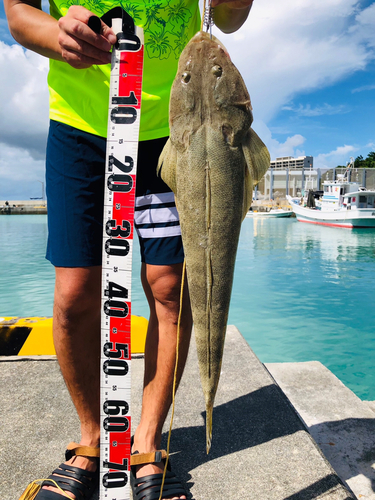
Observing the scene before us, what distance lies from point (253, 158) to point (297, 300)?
1016 centimetres

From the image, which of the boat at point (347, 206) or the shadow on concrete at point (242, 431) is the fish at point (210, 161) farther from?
the boat at point (347, 206)

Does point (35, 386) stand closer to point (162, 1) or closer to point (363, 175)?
point (162, 1)

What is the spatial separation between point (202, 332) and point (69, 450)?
39.4 inches

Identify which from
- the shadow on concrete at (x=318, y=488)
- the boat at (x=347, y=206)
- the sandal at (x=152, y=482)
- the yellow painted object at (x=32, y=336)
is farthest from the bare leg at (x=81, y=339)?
the boat at (x=347, y=206)

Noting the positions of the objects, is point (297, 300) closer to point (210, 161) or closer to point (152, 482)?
point (152, 482)

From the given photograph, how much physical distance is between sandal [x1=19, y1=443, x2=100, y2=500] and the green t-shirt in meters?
1.43

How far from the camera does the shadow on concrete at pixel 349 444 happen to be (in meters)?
2.04

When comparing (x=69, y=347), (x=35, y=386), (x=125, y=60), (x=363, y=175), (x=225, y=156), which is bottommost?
(x=35, y=386)

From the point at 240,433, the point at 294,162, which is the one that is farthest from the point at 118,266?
the point at 294,162

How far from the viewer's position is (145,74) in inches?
57.2

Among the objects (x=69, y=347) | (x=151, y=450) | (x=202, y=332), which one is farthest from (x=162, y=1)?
(x=151, y=450)

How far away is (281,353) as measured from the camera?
752 centimetres

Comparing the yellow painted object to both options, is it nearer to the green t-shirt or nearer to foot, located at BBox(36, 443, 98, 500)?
foot, located at BBox(36, 443, 98, 500)

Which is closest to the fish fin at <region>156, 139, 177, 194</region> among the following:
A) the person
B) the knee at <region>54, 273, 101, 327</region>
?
the person
